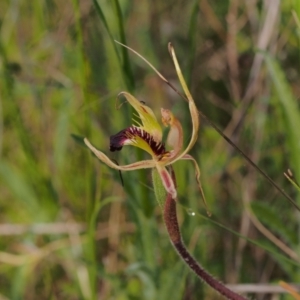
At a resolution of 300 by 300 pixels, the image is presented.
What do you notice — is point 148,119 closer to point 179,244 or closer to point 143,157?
point 179,244

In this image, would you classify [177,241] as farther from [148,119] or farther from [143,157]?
[143,157]

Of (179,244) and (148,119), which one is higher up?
(148,119)

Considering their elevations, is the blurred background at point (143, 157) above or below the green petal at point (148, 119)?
below

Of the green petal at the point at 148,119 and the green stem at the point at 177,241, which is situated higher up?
the green petal at the point at 148,119

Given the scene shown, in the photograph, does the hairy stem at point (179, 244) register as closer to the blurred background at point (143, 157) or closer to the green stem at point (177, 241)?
the green stem at point (177, 241)

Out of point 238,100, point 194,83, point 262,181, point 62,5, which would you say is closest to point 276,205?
point 262,181

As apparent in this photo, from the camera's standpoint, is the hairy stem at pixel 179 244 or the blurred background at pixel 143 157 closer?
the hairy stem at pixel 179 244

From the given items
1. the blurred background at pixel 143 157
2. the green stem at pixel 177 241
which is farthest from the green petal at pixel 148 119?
the blurred background at pixel 143 157

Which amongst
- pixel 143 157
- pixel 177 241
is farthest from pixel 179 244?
pixel 143 157

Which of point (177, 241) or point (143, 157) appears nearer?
point (177, 241)
